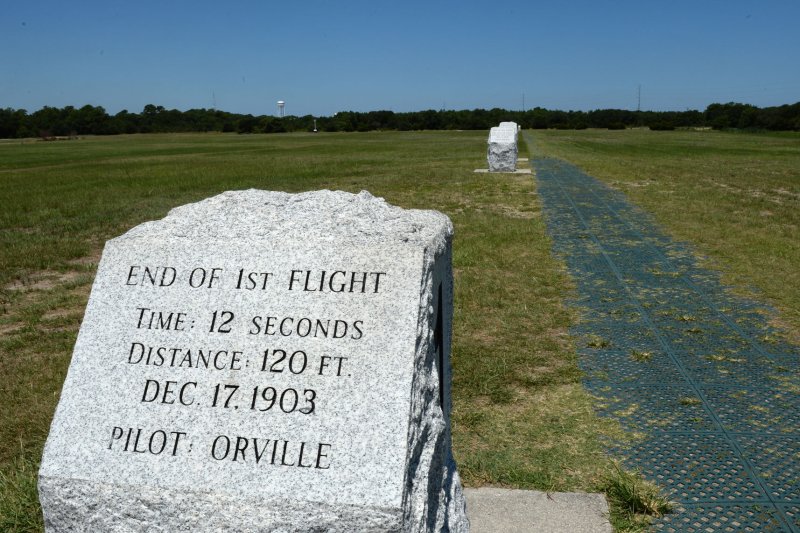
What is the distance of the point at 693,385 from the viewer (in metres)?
5.82

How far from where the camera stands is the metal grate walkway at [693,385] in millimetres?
4191

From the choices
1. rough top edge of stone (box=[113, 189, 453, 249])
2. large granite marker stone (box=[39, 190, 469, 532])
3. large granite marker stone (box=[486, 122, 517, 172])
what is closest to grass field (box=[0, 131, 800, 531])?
large granite marker stone (box=[486, 122, 517, 172])

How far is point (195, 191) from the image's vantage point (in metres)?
19.7

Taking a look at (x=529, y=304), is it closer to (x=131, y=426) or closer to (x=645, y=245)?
(x=645, y=245)

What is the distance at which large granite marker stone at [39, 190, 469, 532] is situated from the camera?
2.80 meters

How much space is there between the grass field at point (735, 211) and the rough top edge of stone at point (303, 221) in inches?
204

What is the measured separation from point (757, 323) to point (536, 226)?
621 centimetres

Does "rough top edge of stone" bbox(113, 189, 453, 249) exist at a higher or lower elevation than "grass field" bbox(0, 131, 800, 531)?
higher

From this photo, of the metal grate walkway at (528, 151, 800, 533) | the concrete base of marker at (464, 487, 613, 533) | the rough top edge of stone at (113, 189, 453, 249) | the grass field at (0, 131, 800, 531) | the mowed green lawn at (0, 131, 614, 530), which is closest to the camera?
the rough top edge of stone at (113, 189, 453, 249)

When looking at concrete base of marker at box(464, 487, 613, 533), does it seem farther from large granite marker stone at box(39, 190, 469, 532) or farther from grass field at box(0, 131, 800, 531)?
large granite marker stone at box(39, 190, 469, 532)

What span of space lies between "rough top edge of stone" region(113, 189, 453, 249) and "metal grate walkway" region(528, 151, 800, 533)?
2.11m

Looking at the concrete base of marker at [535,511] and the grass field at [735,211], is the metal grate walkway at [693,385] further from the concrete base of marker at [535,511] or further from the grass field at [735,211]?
the grass field at [735,211]

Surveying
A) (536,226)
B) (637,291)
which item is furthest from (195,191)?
(637,291)

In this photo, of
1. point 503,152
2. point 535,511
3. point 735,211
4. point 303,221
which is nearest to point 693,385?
point 535,511
